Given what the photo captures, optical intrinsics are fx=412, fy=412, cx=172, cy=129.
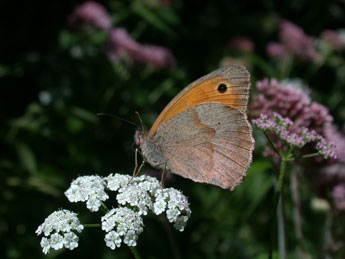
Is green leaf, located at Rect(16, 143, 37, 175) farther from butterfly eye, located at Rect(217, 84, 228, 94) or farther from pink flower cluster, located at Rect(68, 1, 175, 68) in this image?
butterfly eye, located at Rect(217, 84, 228, 94)

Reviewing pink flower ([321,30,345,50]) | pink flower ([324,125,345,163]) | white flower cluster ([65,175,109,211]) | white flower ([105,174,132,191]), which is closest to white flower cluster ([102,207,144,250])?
white flower cluster ([65,175,109,211])

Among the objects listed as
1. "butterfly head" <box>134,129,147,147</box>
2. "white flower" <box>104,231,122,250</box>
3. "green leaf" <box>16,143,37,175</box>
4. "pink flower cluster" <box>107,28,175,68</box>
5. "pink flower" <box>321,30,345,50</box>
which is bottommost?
"white flower" <box>104,231,122,250</box>

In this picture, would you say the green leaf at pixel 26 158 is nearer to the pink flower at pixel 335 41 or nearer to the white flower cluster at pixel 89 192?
the white flower cluster at pixel 89 192

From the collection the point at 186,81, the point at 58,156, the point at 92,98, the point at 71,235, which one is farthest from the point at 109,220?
the point at 186,81

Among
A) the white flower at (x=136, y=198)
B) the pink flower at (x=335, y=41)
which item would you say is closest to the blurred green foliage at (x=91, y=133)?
the pink flower at (x=335, y=41)

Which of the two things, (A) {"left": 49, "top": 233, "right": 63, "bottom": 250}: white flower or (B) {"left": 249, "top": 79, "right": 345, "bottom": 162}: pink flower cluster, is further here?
(B) {"left": 249, "top": 79, "right": 345, "bottom": 162}: pink flower cluster

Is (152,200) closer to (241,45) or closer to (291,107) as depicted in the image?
(291,107)
